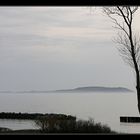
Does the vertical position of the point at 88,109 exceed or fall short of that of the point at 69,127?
it exceeds it

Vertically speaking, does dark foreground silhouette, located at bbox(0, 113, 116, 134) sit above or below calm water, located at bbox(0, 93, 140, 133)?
below

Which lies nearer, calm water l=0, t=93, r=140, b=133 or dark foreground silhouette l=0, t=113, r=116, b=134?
dark foreground silhouette l=0, t=113, r=116, b=134

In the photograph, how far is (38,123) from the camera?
716 centimetres

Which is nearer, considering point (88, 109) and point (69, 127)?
point (69, 127)

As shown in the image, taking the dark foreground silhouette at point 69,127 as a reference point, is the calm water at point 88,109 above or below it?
above

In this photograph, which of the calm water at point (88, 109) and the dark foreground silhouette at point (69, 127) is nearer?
the dark foreground silhouette at point (69, 127)
